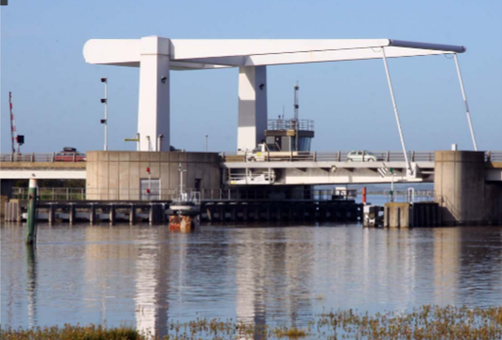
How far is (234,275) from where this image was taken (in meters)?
31.4

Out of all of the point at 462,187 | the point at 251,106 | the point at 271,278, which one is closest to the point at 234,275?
the point at 271,278

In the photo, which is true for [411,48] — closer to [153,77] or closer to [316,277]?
[153,77]

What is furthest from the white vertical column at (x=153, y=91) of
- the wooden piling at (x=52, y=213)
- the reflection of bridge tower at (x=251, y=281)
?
the reflection of bridge tower at (x=251, y=281)

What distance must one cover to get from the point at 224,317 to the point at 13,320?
4.65 meters

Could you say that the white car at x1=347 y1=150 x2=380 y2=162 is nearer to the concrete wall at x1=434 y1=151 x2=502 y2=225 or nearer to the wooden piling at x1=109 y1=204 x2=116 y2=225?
the concrete wall at x1=434 y1=151 x2=502 y2=225

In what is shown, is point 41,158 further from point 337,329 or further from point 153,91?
point 337,329

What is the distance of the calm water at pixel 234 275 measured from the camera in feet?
77.3

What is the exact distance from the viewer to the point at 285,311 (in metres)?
23.3

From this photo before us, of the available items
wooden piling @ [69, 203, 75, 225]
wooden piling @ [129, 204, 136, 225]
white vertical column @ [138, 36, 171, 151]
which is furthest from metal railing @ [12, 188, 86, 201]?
white vertical column @ [138, 36, 171, 151]

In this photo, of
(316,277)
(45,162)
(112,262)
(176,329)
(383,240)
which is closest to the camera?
(176,329)

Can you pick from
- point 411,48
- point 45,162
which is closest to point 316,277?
point 411,48

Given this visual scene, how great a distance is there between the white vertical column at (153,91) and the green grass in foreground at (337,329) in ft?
144

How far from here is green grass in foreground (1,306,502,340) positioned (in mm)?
19031

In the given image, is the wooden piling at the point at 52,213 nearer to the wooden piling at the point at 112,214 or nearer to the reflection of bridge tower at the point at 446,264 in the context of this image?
the wooden piling at the point at 112,214
